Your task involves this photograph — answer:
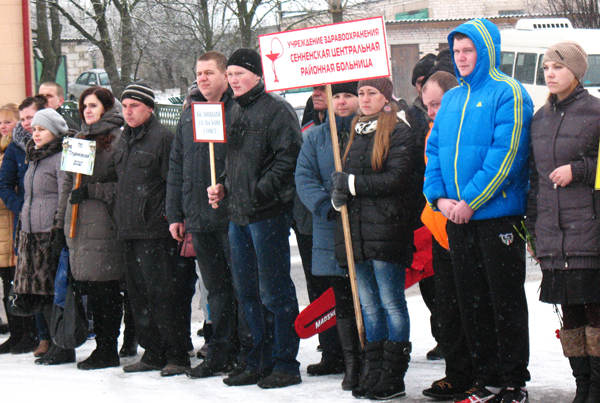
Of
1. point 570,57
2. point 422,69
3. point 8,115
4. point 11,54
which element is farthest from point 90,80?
point 570,57

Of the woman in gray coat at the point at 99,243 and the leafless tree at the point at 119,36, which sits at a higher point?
the leafless tree at the point at 119,36

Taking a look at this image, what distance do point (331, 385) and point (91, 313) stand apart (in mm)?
2129

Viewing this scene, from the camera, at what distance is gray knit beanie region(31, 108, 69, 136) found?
6.50 meters

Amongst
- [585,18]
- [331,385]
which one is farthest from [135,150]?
[585,18]

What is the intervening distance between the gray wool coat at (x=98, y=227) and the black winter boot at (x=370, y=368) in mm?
2142

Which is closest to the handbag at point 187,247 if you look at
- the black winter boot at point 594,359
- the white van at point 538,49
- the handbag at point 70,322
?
the handbag at point 70,322

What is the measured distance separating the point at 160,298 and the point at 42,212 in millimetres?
1352

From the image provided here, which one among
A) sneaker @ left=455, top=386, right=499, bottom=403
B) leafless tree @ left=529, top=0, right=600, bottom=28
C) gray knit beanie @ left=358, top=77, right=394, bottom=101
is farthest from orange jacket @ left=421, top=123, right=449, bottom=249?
leafless tree @ left=529, top=0, right=600, bottom=28

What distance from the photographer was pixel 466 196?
427 cm

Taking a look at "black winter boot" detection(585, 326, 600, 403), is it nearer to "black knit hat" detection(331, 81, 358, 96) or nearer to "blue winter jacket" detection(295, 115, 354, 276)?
"blue winter jacket" detection(295, 115, 354, 276)

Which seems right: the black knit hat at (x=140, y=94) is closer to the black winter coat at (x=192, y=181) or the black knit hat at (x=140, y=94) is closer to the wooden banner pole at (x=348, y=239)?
the black winter coat at (x=192, y=181)

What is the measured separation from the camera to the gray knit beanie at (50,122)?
650cm

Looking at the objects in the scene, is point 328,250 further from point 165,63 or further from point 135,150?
point 165,63

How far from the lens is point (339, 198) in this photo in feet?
15.7
